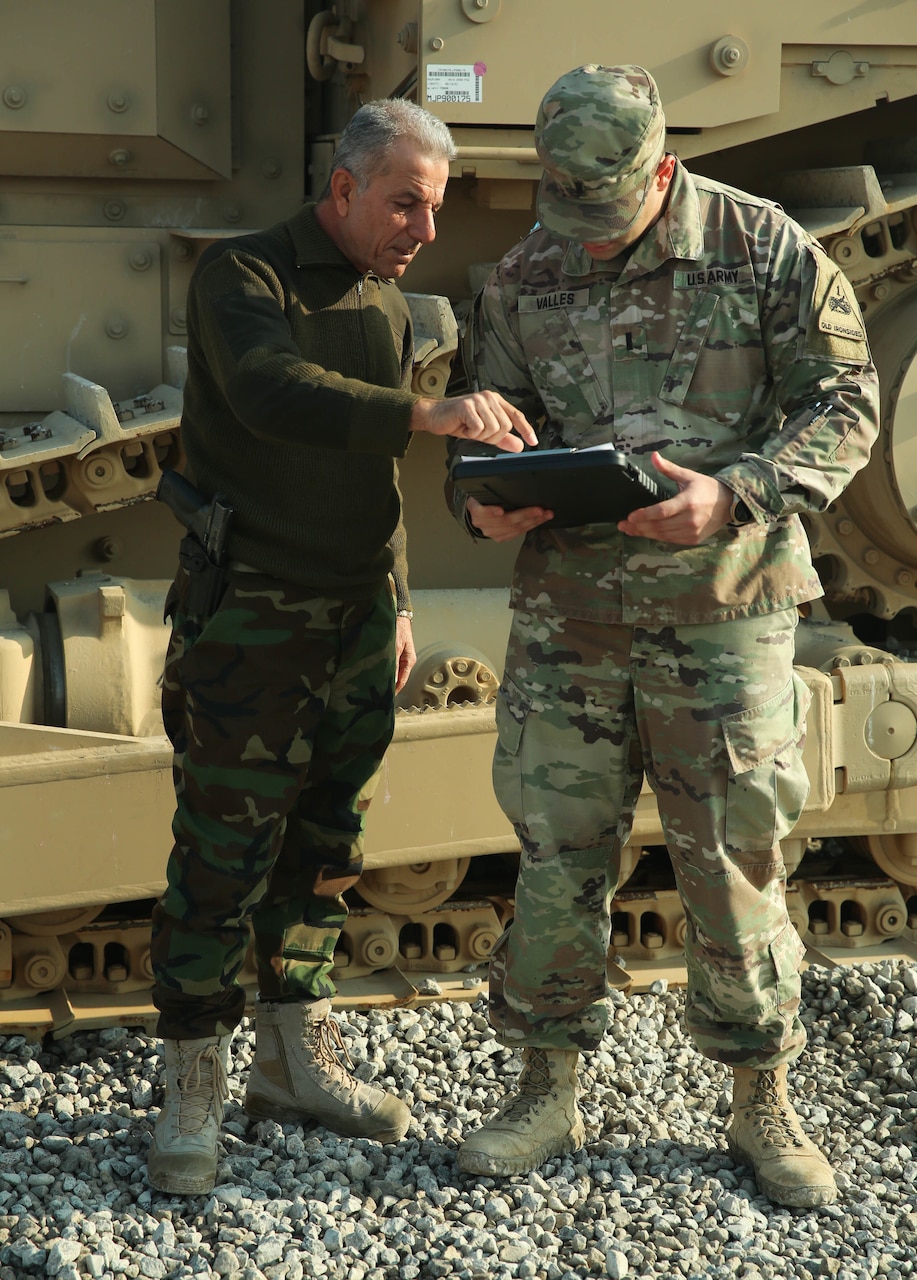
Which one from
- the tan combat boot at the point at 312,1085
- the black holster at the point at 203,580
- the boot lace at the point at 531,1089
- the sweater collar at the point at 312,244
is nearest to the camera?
the sweater collar at the point at 312,244

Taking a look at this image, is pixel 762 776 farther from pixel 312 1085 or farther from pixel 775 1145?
pixel 312 1085

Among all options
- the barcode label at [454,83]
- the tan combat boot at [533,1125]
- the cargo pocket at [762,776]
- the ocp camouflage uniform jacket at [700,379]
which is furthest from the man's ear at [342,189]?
the tan combat boot at [533,1125]

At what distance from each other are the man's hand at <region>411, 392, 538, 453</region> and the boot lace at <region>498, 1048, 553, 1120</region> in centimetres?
146

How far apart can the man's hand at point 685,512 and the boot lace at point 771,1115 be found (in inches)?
50.4

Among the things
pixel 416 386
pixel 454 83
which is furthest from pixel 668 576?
pixel 454 83

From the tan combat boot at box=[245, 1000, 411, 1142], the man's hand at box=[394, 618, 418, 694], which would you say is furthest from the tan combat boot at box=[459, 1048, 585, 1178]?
the man's hand at box=[394, 618, 418, 694]

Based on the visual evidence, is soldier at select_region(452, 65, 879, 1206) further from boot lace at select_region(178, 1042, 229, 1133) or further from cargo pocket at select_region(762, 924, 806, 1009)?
boot lace at select_region(178, 1042, 229, 1133)

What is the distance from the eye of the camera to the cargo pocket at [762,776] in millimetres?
3215

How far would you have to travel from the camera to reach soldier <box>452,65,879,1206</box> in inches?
120

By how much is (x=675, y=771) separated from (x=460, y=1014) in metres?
1.59

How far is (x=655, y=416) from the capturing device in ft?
10.5

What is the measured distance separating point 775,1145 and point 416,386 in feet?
7.16

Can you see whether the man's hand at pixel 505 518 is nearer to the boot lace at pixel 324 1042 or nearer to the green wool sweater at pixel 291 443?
the green wool sweater at pixel 291 443

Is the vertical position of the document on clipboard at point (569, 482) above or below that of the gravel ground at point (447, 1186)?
above
